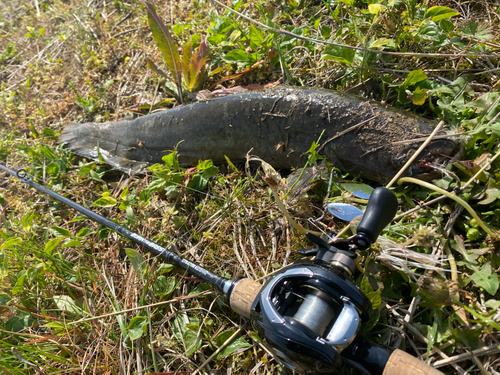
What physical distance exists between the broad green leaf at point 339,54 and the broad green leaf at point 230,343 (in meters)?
2.03

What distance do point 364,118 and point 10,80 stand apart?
16.0 ft

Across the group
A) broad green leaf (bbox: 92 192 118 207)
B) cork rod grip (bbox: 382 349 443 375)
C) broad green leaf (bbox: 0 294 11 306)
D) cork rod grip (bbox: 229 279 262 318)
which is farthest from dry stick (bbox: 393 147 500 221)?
broad green leaf (bbox: 0 294 11 306)

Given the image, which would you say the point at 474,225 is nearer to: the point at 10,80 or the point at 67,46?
the point at 67,46

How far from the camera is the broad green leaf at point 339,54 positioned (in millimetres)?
2510

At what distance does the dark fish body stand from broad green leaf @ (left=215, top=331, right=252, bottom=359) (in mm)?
1374

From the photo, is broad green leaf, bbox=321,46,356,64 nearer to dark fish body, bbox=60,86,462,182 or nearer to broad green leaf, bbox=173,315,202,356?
dark fish body, bbox=60,86,462,182

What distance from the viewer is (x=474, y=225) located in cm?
184

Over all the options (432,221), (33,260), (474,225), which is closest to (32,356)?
(33,260)

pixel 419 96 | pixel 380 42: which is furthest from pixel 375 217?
pixel 380 42

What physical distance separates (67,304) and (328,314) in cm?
189

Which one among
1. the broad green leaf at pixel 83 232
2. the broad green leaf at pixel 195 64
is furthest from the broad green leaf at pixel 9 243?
the broad green leaf at pixel 195 64

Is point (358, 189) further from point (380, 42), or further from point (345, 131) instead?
point (380, 42)

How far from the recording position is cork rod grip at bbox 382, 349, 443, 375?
1.37 meters

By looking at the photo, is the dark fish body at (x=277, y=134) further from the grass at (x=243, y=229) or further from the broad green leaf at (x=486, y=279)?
the broad green leaf at (x=486, y=279)
